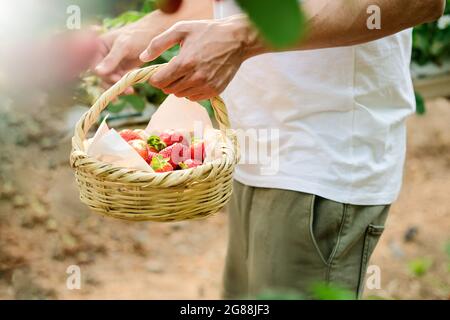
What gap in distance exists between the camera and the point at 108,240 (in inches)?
132

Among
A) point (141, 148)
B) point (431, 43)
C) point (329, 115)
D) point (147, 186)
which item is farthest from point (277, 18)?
point (431, 43)

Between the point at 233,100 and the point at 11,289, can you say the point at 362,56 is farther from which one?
the point at 11,289

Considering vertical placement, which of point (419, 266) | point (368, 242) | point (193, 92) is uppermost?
point (193, 92)

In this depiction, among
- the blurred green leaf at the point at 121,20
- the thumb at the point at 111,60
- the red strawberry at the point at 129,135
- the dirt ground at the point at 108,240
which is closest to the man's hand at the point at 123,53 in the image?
the thumb at the point at 111,60

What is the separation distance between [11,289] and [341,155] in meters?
2.08

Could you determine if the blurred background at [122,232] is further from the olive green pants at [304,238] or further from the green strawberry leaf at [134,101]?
the olive green pants at [304,238]

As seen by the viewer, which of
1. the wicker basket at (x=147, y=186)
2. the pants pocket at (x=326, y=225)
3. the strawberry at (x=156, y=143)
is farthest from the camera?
the pants pocket at (x=326, y=225)

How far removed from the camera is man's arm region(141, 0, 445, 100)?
1.21m

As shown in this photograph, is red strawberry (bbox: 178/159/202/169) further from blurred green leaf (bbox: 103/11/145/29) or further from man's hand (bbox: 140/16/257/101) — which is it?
blurred green leaf (bbox: 103/11/145/29)

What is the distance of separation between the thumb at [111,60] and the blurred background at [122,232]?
1.10 meters

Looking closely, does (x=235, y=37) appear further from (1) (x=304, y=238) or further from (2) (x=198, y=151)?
(1) (x=304, y=238)

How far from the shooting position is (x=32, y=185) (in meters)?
3.47

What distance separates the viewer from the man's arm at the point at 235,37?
1.21 meters

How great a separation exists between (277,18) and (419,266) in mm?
2903
